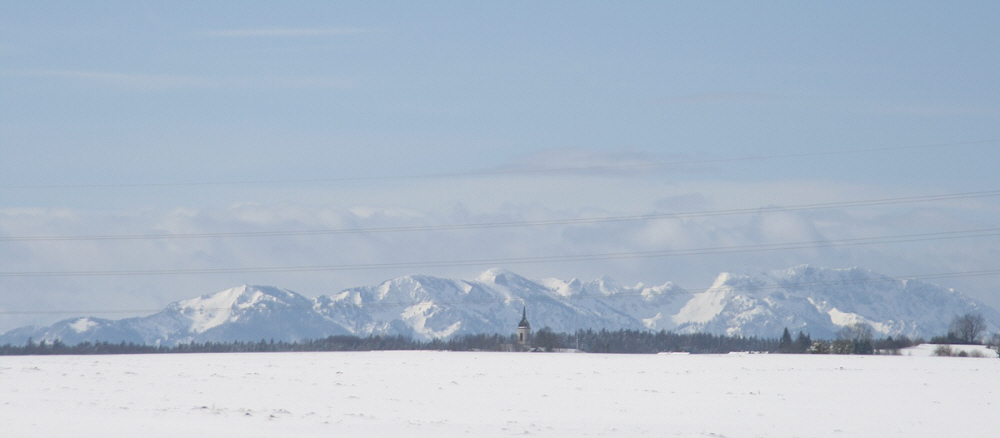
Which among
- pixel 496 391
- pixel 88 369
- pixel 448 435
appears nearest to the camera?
pixel 448 435

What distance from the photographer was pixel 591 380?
2798 inches

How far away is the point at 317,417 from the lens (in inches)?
1901

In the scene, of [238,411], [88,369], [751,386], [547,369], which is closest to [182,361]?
[88,369]

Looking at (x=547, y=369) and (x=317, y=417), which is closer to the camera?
(x=317, y=417)

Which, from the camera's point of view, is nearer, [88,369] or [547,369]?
[88,369]

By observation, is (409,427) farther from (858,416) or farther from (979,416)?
(979,416)

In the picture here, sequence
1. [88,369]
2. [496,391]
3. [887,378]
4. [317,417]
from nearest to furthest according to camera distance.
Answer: [317,417], [496,391], [88,369], [887,378]

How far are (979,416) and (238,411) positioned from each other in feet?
114

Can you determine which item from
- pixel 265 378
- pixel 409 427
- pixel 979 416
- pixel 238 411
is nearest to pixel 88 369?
pixel 265 378

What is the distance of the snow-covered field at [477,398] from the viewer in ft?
150

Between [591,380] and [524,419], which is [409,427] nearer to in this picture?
[524,419]

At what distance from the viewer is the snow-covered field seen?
45.8 meters

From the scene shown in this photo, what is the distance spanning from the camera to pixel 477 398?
59.1 metres

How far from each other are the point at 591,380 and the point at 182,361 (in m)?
28.7
